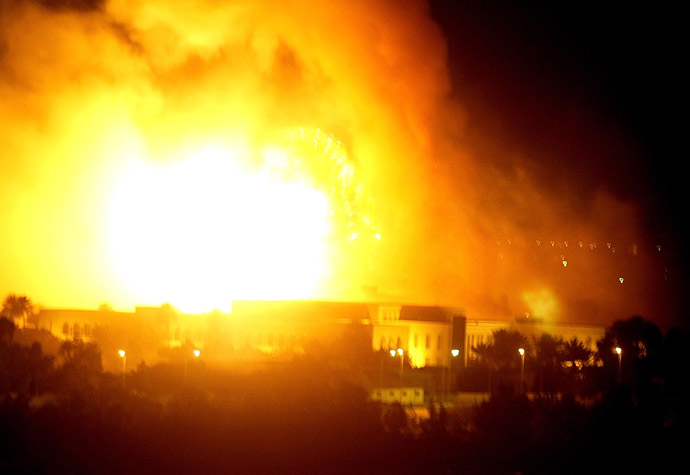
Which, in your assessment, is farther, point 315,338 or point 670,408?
point 315,338

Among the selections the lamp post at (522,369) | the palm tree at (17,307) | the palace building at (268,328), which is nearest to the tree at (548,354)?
the lamp post at (522,369)

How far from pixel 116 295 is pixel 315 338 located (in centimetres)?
751

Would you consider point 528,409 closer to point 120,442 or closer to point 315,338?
point 120,442

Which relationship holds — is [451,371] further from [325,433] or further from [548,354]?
[325,433]

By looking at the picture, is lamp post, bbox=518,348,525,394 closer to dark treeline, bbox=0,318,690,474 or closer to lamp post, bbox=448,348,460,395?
lamp post, bbox=448,348,460,395

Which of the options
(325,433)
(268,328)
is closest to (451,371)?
(268,328)

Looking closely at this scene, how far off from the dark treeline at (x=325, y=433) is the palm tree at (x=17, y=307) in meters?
12.8

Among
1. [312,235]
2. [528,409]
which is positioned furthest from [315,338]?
[528,409]

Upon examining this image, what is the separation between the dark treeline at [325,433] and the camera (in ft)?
57.9

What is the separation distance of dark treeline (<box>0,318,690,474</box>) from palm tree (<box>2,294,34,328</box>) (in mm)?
12845

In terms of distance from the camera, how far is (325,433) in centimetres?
1881

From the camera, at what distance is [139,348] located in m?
32.2

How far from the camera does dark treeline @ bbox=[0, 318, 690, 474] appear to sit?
1766cm

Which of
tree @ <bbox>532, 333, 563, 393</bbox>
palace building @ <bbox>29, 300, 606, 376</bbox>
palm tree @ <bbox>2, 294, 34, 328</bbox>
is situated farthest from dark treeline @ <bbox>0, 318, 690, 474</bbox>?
palm tree @ <bbox>2, 294, 34, 328</bbox>
